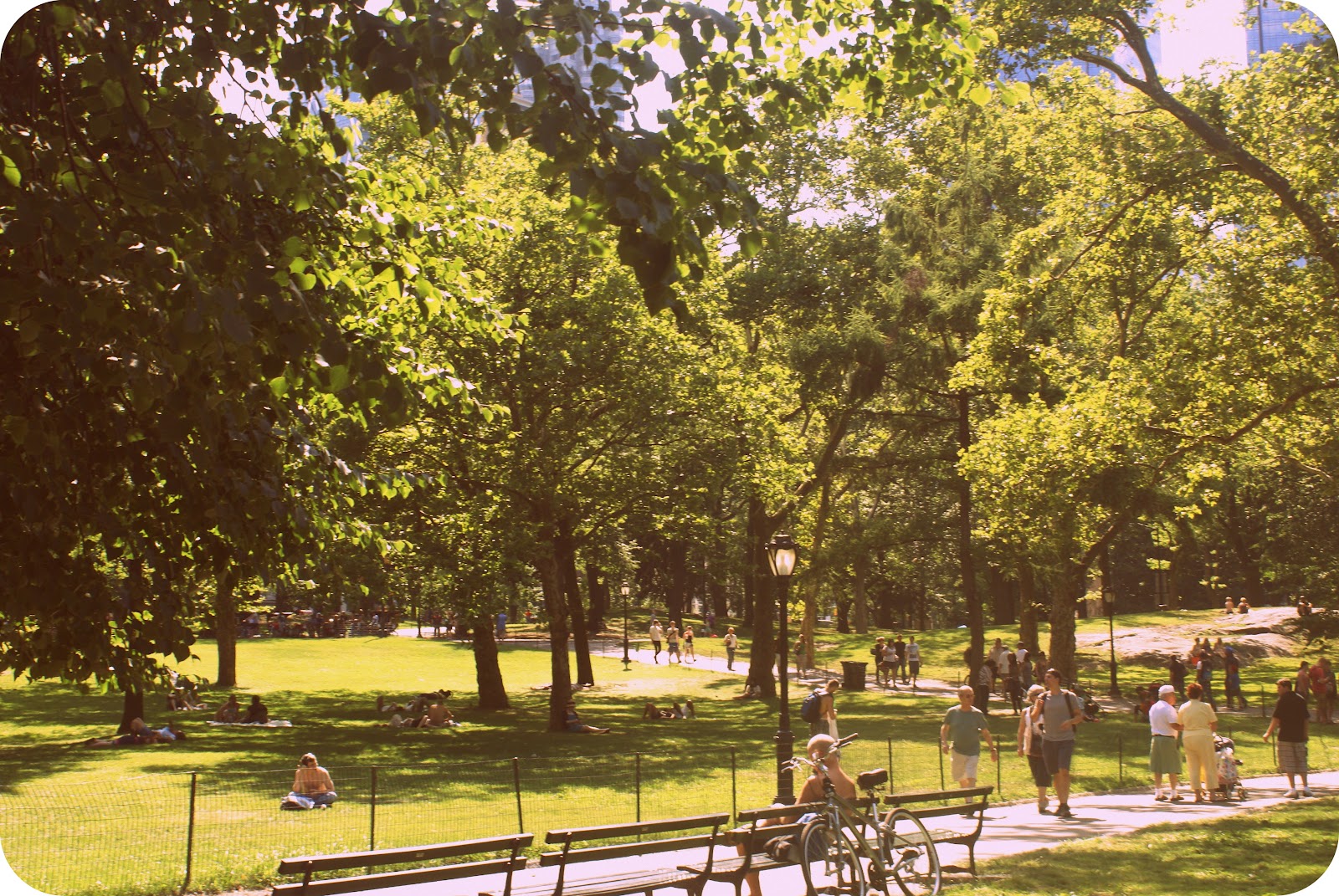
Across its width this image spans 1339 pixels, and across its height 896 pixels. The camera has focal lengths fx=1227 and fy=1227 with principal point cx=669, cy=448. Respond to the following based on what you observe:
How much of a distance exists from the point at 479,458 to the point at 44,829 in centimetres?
1242

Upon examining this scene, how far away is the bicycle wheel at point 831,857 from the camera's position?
32.3 ft

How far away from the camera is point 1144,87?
17.2 meters

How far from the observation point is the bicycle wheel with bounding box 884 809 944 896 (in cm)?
1059

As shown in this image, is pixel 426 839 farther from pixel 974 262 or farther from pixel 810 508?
pixel 810 508

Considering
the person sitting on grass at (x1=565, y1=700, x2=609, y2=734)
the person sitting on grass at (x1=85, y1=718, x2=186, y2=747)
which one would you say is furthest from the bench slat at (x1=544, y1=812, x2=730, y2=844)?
the person sitting on grass at (x1=85, y1=718, x2=186, y2=747)

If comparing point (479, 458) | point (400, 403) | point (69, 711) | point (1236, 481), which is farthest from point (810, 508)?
point (400, 403)

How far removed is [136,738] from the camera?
23750 millimetres

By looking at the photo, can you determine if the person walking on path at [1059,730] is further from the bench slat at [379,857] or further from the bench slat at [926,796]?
the bench slat at [379,857]

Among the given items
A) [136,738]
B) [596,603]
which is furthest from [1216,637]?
A: [136,738]

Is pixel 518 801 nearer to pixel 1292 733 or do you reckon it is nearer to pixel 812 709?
pixel 812 709

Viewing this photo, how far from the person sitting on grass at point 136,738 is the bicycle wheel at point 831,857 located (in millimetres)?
17905

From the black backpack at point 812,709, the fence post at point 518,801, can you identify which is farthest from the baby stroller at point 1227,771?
the fence post at point 518,801

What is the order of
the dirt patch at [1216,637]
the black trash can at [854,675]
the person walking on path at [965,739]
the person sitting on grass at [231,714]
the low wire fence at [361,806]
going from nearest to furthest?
the low wire fence at [361,806] → the person walking on path at [965,739] → the person sitting on grass at [231,714] → the black trash can at [854,675] → the dirt patch at [1216,637]

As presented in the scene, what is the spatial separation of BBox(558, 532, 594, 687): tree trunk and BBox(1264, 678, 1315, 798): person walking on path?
16.0m
